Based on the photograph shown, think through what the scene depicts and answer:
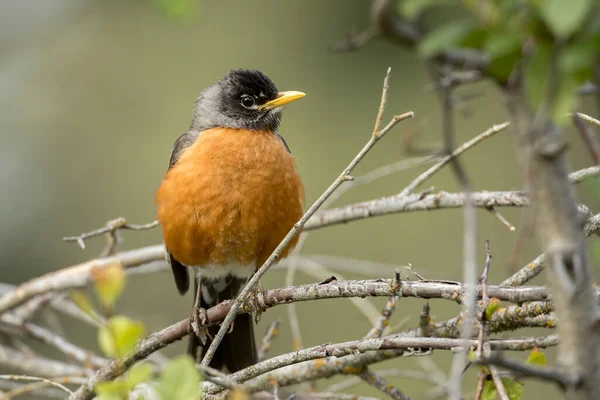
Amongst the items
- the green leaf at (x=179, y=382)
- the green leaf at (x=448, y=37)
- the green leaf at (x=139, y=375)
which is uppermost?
the green leaf at (x=448, y=37)

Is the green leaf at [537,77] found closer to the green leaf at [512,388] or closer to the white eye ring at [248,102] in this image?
the green leaf at [512,388]

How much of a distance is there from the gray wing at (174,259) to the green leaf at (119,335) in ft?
8.13

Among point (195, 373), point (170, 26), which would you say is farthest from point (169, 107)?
point (195, 373)

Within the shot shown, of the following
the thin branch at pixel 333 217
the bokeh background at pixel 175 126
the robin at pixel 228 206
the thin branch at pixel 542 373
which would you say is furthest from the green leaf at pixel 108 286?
the bokeh background at pixel 175 126

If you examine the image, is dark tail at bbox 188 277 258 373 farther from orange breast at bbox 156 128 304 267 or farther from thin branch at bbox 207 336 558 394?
thin branch at bbox 207 336 558 394

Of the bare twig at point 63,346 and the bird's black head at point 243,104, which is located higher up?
the bird's black head at point 243,104

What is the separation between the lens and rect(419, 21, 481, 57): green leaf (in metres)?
1.13

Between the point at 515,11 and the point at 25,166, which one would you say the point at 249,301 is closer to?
the point at 515,11

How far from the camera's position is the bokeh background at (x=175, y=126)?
6.81m

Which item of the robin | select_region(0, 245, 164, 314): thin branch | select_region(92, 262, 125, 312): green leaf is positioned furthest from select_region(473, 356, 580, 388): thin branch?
select_region(0, 245, 164, 314): thin branch

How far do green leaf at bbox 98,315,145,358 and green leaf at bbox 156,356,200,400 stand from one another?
80 mm

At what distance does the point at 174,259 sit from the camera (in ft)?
12.5

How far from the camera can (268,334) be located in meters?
2.86

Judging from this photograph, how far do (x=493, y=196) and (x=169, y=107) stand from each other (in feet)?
19.2
